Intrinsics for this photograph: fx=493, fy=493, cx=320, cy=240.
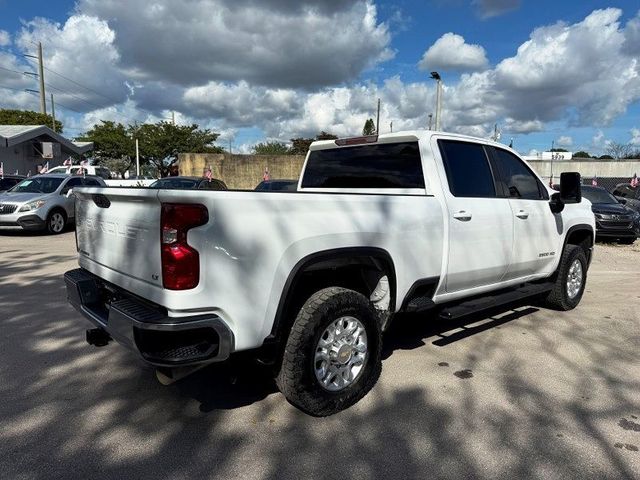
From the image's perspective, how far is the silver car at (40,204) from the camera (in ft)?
38.8

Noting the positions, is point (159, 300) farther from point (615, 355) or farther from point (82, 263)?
point (615, 355)

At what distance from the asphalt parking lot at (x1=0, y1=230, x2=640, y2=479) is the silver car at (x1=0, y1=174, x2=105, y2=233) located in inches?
315

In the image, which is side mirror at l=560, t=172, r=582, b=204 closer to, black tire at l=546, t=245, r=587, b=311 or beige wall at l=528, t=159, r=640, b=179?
black tire at l=546, t=245, r=587, b=311

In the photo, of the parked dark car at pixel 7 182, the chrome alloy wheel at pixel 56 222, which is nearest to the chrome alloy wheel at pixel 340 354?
the chrome alloy wheel at pixel 56 222

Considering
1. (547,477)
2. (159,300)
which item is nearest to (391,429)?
(547,477)

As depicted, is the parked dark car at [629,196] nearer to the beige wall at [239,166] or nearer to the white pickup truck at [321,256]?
the white pickup truck at [321,256]

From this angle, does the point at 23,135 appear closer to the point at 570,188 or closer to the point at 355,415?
the point at 570,188

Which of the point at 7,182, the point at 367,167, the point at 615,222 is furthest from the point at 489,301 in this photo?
the point at 7,182

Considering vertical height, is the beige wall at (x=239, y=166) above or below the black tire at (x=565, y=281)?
above

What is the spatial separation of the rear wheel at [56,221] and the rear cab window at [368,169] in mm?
9791

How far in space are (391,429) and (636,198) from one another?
16.6 meters

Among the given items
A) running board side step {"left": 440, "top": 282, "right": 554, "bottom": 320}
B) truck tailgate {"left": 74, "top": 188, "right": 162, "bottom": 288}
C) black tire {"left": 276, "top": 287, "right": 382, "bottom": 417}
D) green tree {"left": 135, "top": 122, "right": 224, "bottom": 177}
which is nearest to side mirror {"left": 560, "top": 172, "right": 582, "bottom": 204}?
running board side step {"left": 440, "top": 282, "right": 554, "bottom": 320}

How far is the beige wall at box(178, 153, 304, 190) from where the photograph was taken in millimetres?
28406

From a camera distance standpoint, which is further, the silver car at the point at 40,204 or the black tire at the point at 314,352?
the silver car at the point at 40,204
